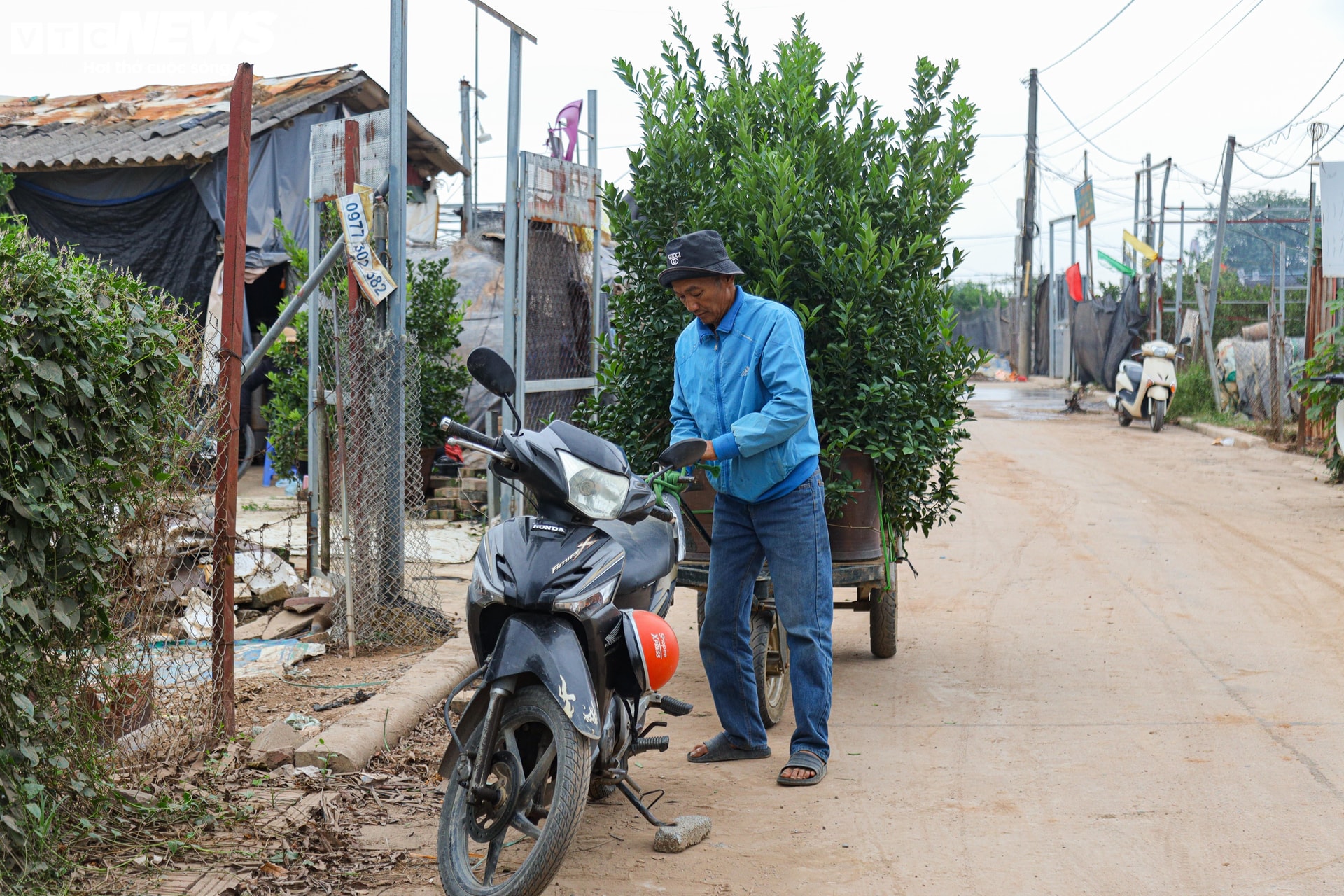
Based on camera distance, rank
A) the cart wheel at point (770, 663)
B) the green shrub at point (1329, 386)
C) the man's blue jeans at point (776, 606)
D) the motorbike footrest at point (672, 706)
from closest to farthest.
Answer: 1. the motorbike footrest at point (672, 706)
2. the man's blue jeans at point (776, 606)
3. the cart wheel at point (770, 663)
4. the green shrub at point (1329, 386)

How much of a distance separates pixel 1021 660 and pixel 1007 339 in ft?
129

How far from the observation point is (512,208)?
7.43m

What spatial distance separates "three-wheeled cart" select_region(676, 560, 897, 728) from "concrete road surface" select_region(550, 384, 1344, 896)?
7.8 inches

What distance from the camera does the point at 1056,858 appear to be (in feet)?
12.1

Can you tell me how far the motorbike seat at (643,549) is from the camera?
149 inches

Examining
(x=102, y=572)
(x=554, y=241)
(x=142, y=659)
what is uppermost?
(x=554, y=241)

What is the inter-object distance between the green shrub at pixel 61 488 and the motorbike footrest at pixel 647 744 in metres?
1.60

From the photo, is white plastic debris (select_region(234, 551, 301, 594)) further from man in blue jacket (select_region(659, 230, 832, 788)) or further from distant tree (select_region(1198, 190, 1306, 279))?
distant tree (select_region(1198, 190, 1306, 279))

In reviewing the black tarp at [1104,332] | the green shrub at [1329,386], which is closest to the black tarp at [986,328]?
the black tarp at [1104,332]

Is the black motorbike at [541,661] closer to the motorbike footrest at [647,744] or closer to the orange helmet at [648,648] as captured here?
the orange helmet at [648,648]

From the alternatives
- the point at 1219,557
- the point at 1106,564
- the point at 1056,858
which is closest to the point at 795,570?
the point at 1056,858

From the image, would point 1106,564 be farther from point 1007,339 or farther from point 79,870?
point 1007,339

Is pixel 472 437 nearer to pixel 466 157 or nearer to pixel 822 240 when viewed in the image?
pixel 822 240

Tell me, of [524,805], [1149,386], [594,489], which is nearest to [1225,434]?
[1149,386]
